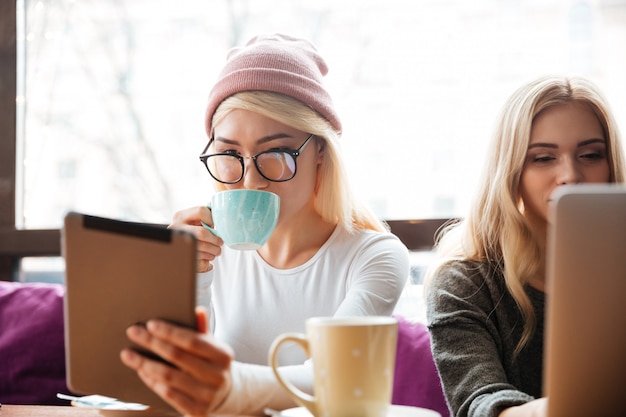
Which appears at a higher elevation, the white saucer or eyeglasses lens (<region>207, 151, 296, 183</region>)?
eyeglasses lens (<region>207, 151, 296, 183</region>)

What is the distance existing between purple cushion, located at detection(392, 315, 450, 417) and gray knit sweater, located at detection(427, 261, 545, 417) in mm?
288

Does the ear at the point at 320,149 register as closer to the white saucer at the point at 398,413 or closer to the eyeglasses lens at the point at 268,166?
the eyeglasses lens at the point at 268,166

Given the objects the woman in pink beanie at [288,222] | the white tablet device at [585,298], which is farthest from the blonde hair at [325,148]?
the white tablet device at [585,298]

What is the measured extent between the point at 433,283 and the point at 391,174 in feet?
3.16

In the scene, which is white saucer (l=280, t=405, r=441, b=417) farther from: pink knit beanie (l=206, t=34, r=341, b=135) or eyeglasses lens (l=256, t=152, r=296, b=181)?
pink knit beanie (l=206, t=34, r=341, b=135)

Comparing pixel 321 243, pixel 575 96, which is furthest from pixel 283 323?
pixel 575 96

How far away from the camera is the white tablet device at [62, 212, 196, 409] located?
79 centimetres

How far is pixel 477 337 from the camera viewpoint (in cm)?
124

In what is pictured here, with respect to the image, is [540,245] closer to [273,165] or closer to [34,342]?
[273,165]

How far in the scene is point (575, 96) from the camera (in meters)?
1.36

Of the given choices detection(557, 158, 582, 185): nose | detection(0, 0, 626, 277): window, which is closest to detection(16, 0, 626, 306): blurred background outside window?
detection(0, 0, 626, 277): window

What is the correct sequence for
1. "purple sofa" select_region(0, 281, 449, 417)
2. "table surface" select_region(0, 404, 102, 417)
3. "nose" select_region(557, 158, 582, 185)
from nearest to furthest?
1. "table surface" select_region(0, 404, 102, 417)
2. "nose" select_region(557, 158, 582, 185)
3. "purple sofa" select_region(0, 281, 449, 417)

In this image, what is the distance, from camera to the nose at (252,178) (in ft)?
4.73

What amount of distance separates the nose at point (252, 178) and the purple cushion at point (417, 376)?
504 millimetres
